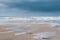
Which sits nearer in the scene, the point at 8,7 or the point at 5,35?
the point at 5,35

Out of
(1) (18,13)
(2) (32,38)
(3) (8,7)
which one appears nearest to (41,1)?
(1) (18,13)

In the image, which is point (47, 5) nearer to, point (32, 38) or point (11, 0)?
point (11, 0)

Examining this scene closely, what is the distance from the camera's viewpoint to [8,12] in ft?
8.34

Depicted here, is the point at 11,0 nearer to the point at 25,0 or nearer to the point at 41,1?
the point at 25,0

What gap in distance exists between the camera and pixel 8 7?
98.0 inches

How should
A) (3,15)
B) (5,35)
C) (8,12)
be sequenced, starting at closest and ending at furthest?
(5,35)
(3,15)
(8,12)

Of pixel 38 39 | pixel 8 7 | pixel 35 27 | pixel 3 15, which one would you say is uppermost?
pixel 8 7

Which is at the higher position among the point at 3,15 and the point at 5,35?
the point at 3,15

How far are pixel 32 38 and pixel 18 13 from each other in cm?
149

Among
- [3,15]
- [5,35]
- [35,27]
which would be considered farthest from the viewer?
[3,15]

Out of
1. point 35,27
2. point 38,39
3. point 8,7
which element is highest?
point 8,7

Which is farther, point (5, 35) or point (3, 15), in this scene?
point (3, 15)

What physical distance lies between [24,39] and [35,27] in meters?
0.47

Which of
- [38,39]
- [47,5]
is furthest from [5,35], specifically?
[47,5]
